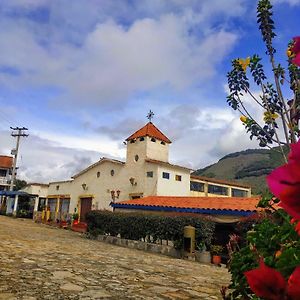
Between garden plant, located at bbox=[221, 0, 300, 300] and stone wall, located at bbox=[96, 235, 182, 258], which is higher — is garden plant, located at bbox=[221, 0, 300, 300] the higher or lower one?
the higher one

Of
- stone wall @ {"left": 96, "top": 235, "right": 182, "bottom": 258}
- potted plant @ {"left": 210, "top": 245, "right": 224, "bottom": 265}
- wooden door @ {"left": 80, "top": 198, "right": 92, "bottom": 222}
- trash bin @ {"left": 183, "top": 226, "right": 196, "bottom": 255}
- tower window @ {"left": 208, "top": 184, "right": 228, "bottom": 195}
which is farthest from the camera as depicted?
tower window @ {"left": 208, "top": 184, "right": 228, "bottom": 195}

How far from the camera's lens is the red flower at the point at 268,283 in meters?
0.71

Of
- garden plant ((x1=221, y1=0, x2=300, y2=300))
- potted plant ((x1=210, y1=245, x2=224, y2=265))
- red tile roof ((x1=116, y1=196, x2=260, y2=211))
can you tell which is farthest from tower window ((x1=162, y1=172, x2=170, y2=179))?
garden plant ((x1=221, y1=0, x2=300, y2=300))

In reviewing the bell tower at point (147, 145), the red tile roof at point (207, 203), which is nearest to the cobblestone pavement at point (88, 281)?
the red tile roof at point (207, 203)

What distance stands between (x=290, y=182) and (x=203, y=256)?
13.5 metres

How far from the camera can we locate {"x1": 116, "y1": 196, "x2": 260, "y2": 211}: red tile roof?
56.1 ft

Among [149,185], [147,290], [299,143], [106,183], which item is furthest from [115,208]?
→ [299,143]

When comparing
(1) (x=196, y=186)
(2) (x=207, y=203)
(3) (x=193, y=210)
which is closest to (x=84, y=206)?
(1) (x=196, y=186)

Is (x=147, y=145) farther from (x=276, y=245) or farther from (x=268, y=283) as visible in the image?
(x=268, y=283)

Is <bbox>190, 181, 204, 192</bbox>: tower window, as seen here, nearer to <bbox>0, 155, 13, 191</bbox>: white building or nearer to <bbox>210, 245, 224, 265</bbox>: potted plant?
<bbox>210, 245, 224, 265</bbox>: potted plant

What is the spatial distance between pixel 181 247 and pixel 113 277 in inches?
291

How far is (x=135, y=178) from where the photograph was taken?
28016mm

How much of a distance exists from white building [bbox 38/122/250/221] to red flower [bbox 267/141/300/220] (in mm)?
25989

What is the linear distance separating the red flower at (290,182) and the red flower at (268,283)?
0.13m
